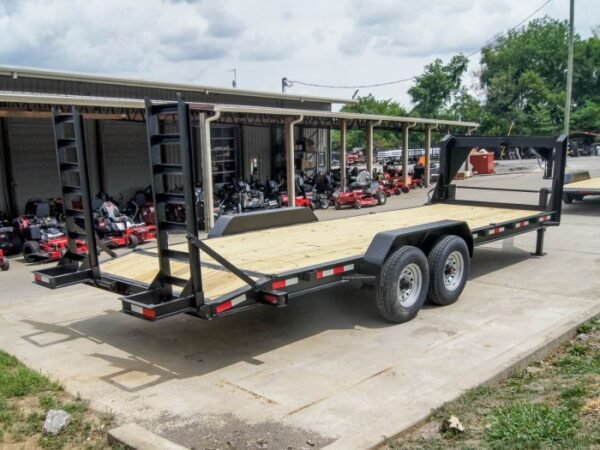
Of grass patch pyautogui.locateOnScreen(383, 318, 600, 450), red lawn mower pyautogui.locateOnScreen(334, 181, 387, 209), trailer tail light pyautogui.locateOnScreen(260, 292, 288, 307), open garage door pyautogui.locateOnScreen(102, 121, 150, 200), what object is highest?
open garage door pyautogui.locateOnScreen(102, 121, 150, 200)

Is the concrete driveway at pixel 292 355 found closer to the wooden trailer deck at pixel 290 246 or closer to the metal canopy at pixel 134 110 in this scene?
the wooden trailer deck at pixel 290 246

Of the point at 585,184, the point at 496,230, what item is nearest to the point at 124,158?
the point at 496,230

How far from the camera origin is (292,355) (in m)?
5.24

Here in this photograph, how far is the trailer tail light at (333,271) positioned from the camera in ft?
16.9

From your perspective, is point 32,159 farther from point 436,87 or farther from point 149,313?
point 436,87

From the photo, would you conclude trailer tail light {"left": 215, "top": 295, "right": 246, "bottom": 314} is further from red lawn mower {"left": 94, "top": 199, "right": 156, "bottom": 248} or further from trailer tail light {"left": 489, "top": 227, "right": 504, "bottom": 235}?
red lawn mower {"left": 94, "top": 199, "right": 156, "bottom": 248}

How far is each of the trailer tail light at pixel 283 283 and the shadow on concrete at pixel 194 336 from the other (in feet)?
2.54

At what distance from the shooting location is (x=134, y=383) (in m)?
4.67

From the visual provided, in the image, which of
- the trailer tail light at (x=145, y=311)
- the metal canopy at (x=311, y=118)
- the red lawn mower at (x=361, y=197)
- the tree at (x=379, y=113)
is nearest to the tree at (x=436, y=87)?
the tree at (x=379, y=113)

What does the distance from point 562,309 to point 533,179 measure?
20.7m

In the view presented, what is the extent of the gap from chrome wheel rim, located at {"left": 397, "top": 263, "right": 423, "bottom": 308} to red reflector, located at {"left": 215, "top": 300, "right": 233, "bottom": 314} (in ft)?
6.80

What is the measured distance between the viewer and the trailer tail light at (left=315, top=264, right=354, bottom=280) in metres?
5.16

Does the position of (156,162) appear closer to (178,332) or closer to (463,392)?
(178,332)

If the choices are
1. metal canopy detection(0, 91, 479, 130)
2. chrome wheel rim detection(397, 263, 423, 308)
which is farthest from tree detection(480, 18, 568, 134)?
chrome wheel rim detection(397, 263, 423, 308)
